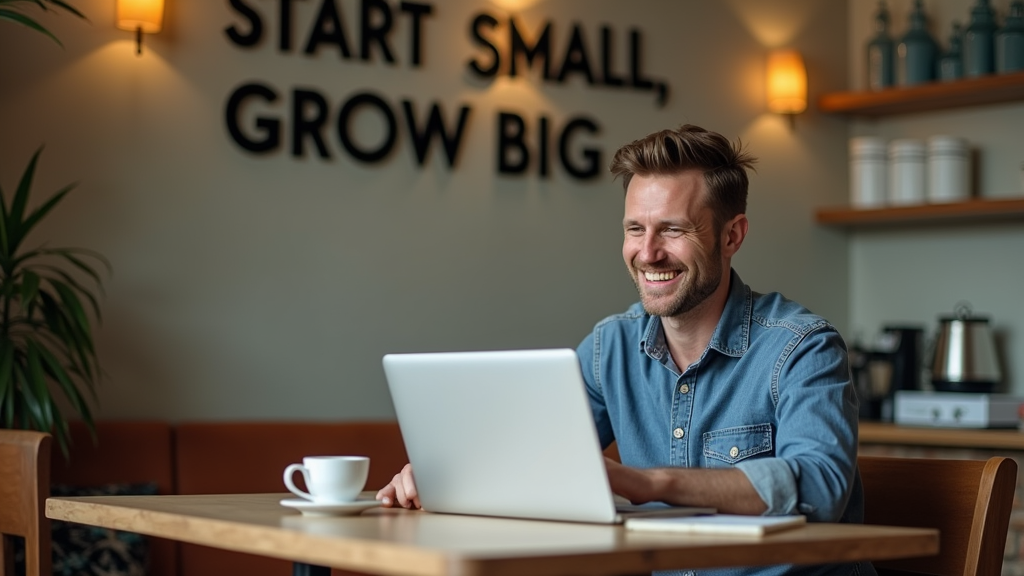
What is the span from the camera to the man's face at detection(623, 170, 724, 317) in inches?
79.3

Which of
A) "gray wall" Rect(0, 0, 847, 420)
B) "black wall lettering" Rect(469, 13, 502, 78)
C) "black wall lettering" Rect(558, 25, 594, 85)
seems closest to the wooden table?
"gray wall" Rect(0, 0, 847, 420)

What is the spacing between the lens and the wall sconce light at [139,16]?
333 cm

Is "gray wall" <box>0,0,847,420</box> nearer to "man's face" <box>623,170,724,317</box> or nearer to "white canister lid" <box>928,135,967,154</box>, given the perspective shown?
"white canister lid" <box>928,135,967,154</box>

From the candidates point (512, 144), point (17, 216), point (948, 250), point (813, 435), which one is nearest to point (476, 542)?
point (813, 435)

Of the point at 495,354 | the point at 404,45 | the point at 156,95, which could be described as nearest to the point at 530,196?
the point at 404,45

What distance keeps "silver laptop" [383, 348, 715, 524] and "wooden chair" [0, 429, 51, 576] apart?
2.15ft

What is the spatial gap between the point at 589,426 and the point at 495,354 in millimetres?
140

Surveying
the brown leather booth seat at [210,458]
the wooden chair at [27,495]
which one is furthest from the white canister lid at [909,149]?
the wooden chair at [27,495]

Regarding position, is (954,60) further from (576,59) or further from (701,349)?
(701,349)

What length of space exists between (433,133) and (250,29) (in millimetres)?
616

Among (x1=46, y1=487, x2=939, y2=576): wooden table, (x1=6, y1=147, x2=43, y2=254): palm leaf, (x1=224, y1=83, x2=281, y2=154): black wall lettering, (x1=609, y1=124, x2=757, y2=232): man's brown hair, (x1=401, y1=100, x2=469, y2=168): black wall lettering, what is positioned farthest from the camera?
(x1=401, y1=100, x2=469, y2=168): black wall lettering

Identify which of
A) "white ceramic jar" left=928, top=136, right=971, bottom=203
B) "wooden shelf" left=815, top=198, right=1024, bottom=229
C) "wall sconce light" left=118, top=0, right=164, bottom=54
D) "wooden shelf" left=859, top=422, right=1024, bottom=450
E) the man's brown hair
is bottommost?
"wooden shelf" left=859, top=422, right=1024, bottom=450

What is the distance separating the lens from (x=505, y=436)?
151 centimetres

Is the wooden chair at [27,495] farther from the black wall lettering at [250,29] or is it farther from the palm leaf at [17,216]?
the black wall lettering at [250,29]
